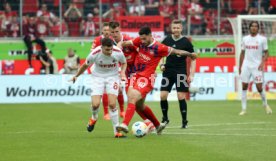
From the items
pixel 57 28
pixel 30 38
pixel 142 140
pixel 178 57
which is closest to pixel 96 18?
pixel 57 28

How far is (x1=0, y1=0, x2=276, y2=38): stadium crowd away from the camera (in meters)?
31.6

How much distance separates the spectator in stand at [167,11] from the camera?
106 ft

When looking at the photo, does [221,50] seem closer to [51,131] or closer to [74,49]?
[74,49]

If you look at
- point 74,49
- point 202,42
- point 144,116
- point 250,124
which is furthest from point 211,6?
point 144,116

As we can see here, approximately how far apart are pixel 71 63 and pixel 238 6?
27.4ft

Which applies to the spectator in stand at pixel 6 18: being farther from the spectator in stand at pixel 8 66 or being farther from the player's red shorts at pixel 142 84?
the player's red shorts at pixel 142 84

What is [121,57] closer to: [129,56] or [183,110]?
[129,56]

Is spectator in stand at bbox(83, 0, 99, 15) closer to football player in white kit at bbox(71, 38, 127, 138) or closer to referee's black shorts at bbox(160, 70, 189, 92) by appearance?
referee's black shorts at bbox(160, 70, 189, 92)

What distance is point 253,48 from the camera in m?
20.2

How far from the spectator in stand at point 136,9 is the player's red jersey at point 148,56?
18316 millimetres

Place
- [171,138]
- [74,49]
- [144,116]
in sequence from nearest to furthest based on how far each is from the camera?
[171,138]
[144,116]
[74,49]

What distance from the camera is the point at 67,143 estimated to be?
12.6 m

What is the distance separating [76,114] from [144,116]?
250 inches

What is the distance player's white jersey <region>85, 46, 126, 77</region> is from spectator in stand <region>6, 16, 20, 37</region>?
17786 millimetres
